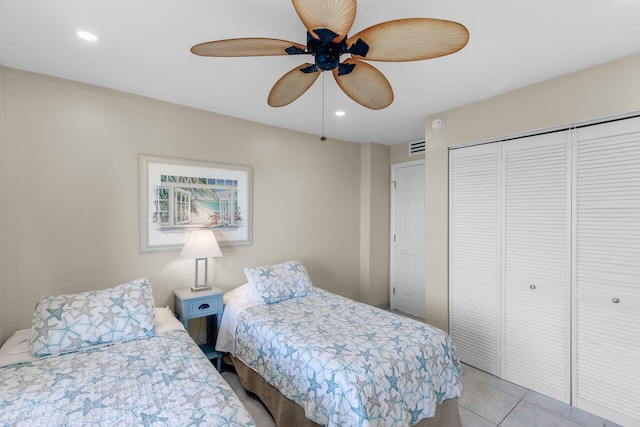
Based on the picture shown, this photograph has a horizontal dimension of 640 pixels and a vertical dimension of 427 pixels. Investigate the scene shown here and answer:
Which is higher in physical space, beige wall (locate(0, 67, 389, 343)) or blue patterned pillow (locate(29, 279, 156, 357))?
beige wall (locate(0, 67, 389, 343))

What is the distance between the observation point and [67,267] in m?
2.30

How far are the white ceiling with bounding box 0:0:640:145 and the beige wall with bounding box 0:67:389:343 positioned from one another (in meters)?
0.22

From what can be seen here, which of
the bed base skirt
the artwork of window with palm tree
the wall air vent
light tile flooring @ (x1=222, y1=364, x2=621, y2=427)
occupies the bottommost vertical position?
light tile flooring @ (x1=222, y1=364, x2=621, y2=427)

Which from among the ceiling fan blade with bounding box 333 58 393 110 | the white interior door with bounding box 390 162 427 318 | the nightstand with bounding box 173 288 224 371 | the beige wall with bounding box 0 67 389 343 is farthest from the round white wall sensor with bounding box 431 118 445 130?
the nightstand with bounding box 173 288 224 371

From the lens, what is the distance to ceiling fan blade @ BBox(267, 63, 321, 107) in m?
1.54

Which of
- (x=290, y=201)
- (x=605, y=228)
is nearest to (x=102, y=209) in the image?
(x=290, y=201)

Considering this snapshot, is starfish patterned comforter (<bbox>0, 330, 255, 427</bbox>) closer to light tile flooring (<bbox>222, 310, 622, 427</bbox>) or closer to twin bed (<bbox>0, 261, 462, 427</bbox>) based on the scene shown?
twin bed (<bbox>0, 261, 462, 427</bbox>)

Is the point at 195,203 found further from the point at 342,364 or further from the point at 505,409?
the point at 505,409

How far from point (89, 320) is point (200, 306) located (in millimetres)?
816

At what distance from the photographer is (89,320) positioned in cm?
190

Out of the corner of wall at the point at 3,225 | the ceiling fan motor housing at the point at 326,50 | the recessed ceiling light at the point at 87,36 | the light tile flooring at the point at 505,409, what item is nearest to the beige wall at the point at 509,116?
the light tile flooring at the point at 505,409

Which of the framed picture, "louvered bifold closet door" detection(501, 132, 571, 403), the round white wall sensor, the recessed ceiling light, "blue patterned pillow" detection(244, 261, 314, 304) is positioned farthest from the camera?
the round white wall sensor

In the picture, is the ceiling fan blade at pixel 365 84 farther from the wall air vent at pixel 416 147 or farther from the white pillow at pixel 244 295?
the wall air vent at pixel 416 147

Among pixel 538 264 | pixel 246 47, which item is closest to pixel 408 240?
pixel 538 264
